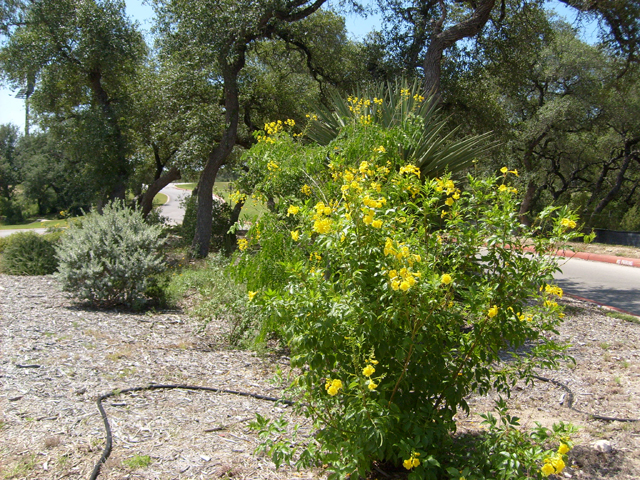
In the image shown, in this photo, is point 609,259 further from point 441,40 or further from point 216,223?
point 216,223

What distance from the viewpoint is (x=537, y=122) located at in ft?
67.3

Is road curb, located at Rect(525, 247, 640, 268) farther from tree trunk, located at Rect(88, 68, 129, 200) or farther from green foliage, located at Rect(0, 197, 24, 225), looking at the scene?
green foliage, located at Rect(0, 197, 24, 225)

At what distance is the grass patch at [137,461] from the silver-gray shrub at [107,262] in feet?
13.6

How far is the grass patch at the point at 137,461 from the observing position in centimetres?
300

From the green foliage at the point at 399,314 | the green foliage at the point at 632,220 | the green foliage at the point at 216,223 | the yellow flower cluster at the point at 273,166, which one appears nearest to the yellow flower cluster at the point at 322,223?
the green foliage at the point at 399,314

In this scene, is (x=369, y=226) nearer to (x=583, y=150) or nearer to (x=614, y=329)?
(x=614, y=329)

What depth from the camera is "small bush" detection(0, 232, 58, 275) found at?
381 inches

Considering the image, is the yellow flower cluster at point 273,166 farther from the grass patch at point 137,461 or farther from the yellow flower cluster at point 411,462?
the yellow flower cluster at point 411,462

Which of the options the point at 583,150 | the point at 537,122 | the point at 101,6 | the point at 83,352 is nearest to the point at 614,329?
the point at 83,352

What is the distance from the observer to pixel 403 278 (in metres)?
2.37

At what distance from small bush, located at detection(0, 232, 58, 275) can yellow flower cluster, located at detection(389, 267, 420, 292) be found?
29.8 feet

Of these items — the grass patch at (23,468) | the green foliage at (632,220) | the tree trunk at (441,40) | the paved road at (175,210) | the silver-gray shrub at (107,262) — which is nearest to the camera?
the grass patch at (23,468)

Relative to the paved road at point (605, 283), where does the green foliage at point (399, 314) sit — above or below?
above

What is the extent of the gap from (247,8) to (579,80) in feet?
51.8
